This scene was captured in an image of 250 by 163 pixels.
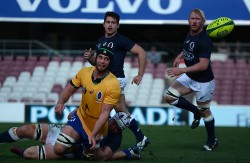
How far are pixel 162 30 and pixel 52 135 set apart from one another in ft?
66.4

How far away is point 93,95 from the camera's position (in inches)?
342

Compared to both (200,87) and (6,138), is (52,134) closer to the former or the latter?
(6,138)

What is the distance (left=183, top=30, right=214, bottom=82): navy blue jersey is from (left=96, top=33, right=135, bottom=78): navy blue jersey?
0.92 m

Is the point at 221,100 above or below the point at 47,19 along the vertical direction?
below

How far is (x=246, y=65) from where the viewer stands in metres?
23.7

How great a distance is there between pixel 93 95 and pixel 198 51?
2675 millimetres

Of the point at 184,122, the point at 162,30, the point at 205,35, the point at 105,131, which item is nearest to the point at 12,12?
the point at 184,122

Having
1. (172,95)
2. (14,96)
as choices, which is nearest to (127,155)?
(172,95)

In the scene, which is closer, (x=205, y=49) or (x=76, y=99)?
(x=205, y=49)

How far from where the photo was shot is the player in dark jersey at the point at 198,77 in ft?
35.2

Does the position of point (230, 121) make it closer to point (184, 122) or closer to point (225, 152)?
point (184, 122)

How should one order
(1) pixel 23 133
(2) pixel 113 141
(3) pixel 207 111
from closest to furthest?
(1) pixel 23 133 → (2) pixel 113 141 → (3) pixel 207 111

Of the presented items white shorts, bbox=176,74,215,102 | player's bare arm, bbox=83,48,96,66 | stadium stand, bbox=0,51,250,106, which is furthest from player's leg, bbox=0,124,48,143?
stadium stand, bbox=0,51,250,106

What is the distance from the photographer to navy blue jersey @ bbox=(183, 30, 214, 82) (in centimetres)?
1073
